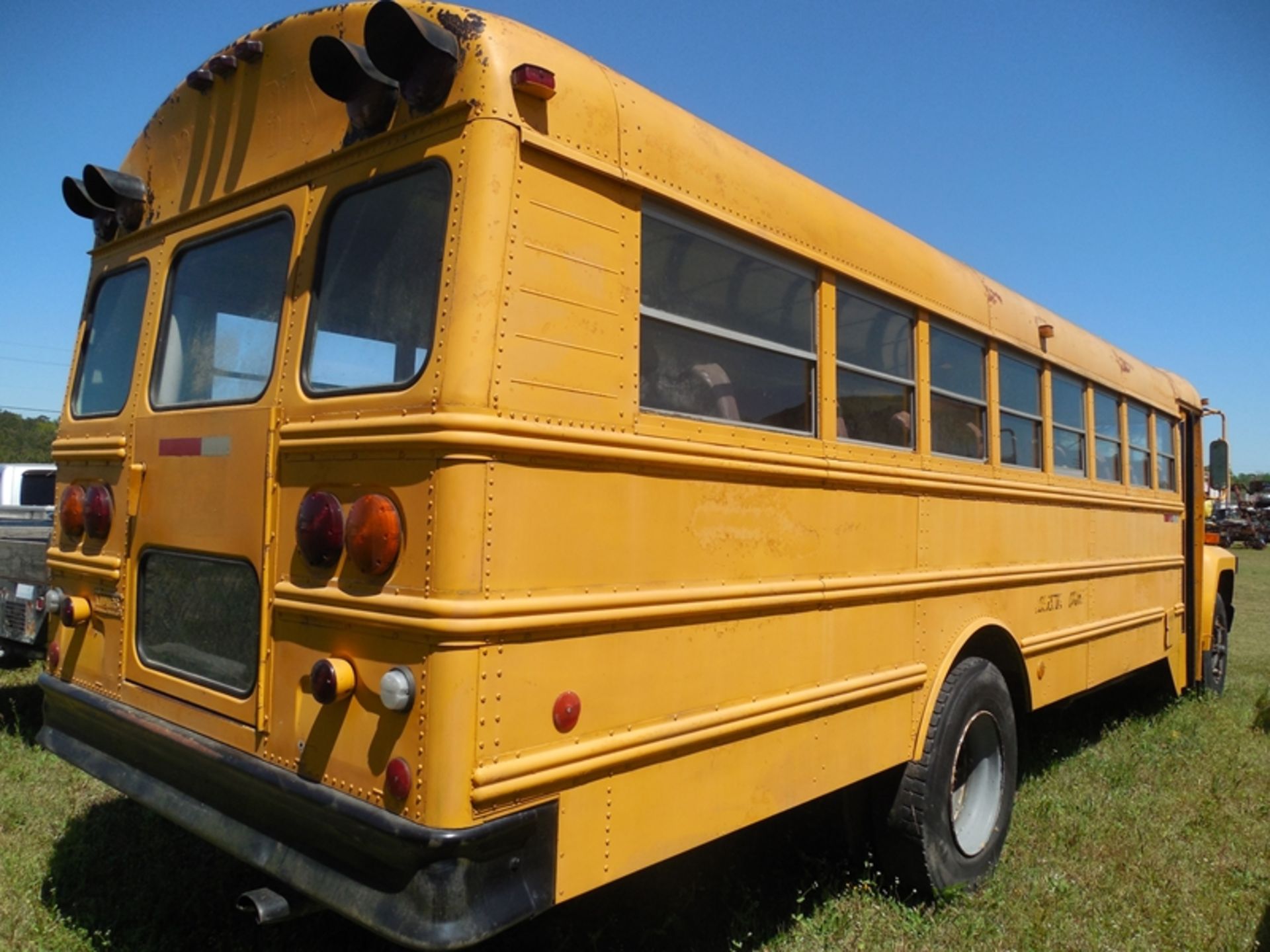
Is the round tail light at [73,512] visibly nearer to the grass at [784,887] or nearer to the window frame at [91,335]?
the window frame at [91,335]

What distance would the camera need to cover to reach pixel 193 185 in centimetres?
325

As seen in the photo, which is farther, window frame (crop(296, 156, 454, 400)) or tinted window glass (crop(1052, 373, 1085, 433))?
tinted window glass (crop(1052, 373, 1085, 433))

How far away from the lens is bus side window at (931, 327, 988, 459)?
4066mm

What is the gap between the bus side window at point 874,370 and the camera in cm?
350

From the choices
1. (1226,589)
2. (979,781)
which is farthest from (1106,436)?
(1226,589)

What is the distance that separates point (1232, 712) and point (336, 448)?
7.19 metres

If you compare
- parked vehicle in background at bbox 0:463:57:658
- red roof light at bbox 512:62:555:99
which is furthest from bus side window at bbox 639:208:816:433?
parked vehicle in background at bbox 0:463:57:658

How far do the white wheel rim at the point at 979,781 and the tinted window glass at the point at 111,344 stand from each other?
360cm

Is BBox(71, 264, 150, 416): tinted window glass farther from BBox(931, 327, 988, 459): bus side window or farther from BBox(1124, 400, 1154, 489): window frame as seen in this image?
BBox(1124, 400, 1154, 489): window frame

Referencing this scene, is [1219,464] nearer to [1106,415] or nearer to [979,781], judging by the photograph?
[1106,415]

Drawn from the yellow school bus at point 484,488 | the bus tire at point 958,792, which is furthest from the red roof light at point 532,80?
the bus tire at point 958,792

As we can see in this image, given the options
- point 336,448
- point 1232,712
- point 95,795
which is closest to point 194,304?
point 336,448

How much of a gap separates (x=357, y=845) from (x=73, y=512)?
1923 millimetres

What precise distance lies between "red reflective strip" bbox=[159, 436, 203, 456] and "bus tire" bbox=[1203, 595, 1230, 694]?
24.4 ft
